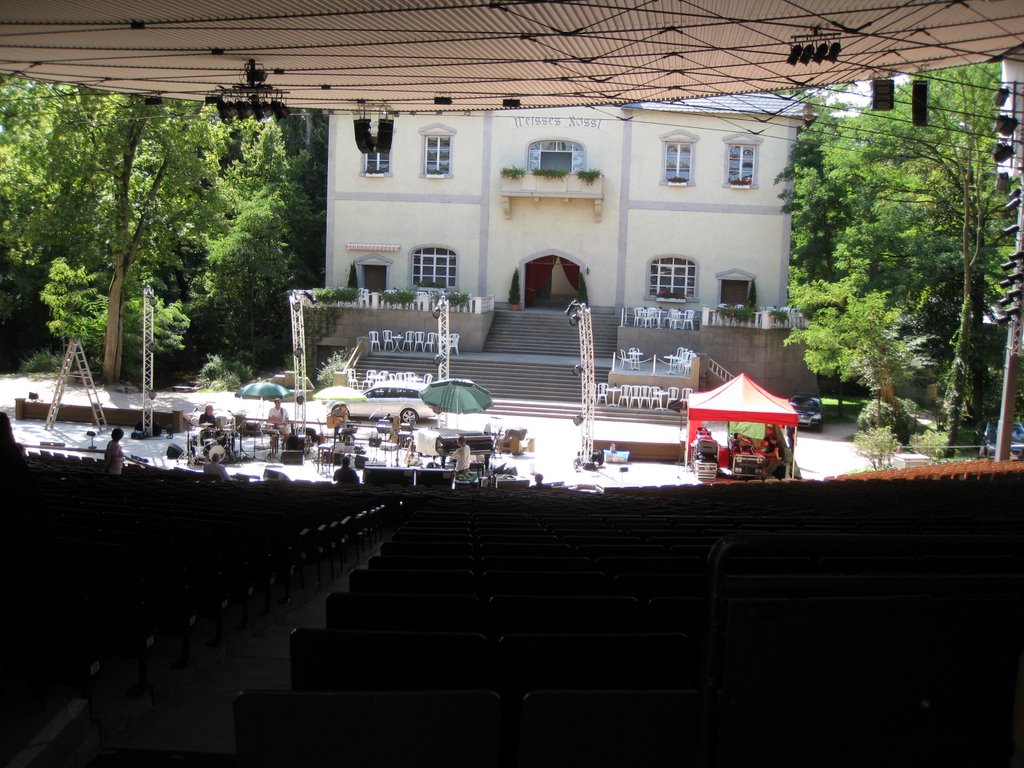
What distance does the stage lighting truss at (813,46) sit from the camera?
1188 centimetres

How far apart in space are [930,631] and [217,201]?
27.8 meters

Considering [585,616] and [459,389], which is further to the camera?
[459,389]

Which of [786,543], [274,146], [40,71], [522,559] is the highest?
[274,146]

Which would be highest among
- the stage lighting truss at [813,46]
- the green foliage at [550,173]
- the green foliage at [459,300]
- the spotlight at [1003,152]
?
the green foliage at [550,173]

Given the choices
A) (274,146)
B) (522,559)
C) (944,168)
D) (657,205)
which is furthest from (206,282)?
(522,559)

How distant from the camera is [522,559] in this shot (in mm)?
3875

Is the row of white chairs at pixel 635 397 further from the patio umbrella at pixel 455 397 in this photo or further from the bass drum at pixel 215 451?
the bass drum at pixel 215 451

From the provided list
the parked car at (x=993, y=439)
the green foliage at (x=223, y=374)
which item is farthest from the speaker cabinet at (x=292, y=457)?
the parked car at (x=993, y=439)

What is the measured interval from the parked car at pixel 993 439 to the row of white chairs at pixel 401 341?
16.2m

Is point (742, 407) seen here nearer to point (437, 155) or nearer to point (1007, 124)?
point (1007, 124)

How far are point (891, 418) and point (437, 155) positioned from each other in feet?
62.1

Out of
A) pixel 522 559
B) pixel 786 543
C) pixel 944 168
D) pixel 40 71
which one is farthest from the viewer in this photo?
pixel 944 168

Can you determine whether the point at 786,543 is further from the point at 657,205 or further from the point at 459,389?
the point at 657,205

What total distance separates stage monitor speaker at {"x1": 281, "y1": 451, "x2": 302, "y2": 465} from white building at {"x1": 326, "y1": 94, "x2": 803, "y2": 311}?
55.2 ft
